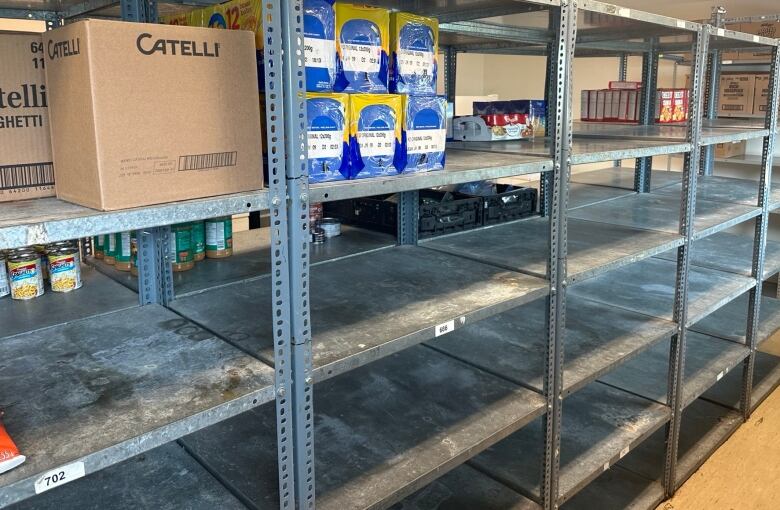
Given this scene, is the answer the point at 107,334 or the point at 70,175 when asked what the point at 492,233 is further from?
the point at 70,175

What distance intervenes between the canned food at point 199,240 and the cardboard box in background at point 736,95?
452cm

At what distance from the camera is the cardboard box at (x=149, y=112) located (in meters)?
0.97

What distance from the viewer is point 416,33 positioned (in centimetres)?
153

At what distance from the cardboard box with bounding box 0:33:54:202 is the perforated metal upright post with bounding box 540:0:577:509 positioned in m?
1.29

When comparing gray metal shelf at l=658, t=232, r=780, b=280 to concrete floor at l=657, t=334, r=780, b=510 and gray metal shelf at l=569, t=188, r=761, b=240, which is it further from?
concrete floor at l=657, t=334, r=780, b=510

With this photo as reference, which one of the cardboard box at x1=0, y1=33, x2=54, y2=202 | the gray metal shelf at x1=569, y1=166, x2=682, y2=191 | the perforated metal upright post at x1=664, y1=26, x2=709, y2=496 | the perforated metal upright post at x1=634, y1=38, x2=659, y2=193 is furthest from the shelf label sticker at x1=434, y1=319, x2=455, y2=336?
the gray metal shelf at x1=569, y1=166, x2=682, y2=191

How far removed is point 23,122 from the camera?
1126 millimetres

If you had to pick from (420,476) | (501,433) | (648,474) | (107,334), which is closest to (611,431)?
(648,474)

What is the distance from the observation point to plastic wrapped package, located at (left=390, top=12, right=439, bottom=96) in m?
1.49

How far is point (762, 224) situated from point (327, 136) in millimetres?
2712

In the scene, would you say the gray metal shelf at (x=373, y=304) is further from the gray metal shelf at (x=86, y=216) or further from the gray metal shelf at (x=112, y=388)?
the gray metal shelf at (x=86, y=216)

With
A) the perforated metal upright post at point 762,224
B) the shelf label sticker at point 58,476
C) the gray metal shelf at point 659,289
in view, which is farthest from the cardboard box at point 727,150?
the shelf label sticker at point 58,476

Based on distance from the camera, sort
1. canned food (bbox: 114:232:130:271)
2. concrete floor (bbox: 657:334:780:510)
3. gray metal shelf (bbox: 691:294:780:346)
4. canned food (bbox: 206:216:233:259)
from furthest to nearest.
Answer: gray metal shelf (bbox: 691:294:780:346), concrete floor (bbox: 657:334:780:510), canned food (bbox: 206:216:233:259), canned food (bbox: 114:232:130:271)

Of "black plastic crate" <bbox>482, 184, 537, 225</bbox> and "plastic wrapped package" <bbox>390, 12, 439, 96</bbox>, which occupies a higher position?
"plastic wrapped package" <bbox>390, 12, 439, 96</bbox>
